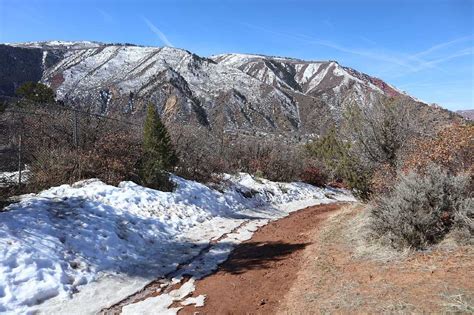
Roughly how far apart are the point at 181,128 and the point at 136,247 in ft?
39.0

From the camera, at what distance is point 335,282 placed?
6328 millimetres

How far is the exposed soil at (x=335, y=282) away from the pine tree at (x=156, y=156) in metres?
4.74

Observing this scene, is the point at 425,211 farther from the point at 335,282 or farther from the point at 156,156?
the point at 156,156

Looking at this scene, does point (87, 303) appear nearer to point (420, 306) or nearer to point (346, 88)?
point (420, 306)

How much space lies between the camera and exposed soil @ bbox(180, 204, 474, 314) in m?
5.21

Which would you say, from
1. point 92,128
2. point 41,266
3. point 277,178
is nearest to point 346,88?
point 277,178

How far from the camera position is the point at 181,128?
1972 cm

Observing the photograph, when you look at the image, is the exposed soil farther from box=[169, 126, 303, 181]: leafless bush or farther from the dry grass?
box=[169, 126, 303, 181]: leafless bush

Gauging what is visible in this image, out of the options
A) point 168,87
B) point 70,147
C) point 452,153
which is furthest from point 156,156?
point 168,87

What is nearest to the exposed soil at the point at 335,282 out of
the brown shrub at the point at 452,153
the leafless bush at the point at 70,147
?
the brown shrub at the point at 452,153

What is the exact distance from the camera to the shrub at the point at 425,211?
280 inches

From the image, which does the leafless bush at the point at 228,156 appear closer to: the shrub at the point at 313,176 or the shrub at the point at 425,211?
the shrub at the point at 313,176

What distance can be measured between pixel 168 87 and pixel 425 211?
216 feet

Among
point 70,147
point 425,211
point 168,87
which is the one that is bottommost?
point 425,211
